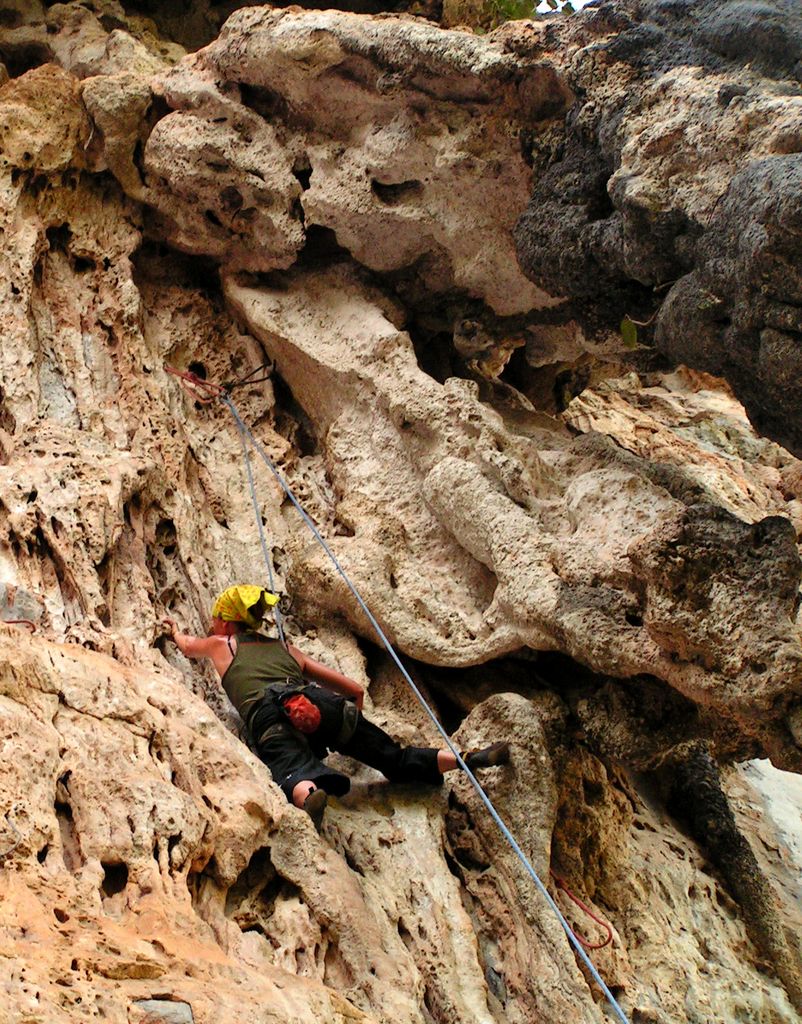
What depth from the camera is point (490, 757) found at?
15.2ft

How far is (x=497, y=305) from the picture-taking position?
6.39 m

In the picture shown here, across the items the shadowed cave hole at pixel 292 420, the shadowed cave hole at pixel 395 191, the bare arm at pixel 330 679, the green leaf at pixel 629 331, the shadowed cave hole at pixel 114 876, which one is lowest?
the shadowed cave hole at pixel 114 876

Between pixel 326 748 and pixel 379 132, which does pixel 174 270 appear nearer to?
pixel 379 132

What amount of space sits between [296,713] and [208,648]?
659 mm

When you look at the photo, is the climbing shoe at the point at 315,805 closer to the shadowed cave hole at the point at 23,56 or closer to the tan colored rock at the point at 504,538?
the tan colored rock at the point at 504,538

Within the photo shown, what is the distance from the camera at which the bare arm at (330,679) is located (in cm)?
497

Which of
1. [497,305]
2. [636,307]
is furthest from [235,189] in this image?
[636,307]

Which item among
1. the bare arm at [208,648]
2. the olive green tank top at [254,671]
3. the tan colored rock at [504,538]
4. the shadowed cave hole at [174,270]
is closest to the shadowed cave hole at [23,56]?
the shadowed cave hole at [174,270]

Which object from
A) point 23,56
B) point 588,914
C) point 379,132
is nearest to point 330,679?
point 588,914

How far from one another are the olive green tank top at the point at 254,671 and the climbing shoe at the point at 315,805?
1.78 feet

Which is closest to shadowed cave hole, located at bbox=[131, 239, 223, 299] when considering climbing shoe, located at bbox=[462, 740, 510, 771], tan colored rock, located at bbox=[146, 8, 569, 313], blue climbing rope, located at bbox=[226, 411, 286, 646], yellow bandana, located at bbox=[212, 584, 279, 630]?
tan colored rock, located at bbox=[146, 8, 569, 313]

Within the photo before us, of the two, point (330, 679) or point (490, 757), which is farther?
point (330, 679)

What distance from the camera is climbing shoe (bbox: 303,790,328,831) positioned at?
411 cm

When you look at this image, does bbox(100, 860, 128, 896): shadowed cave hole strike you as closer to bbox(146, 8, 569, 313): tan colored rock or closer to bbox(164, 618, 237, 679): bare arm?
bbox(164, 618, 237, 679): bare arm
